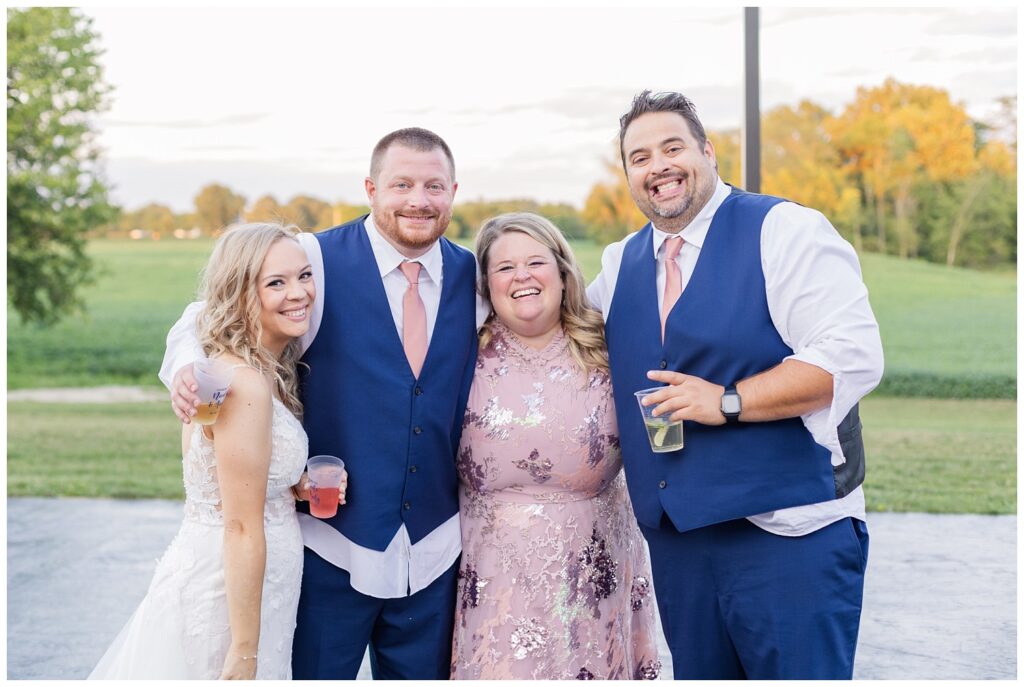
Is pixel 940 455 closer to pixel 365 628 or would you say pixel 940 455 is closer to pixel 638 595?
pixel 638 595

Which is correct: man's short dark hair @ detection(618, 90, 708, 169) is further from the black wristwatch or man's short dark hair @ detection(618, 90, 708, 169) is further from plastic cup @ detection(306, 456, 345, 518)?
plastic cup @ detection(306, 456, 345, 518)

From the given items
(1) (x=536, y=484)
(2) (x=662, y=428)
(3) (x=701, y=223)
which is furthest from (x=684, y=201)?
(1) (x=536, y=484)

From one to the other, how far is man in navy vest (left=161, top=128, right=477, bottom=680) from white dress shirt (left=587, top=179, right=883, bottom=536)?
0.73m

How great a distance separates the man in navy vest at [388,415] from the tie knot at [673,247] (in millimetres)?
508

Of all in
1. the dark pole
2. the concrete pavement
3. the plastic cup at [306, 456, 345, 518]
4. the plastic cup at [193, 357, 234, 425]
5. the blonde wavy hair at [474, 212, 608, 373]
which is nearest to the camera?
the plastic cup at [193, 357, 234, 425]

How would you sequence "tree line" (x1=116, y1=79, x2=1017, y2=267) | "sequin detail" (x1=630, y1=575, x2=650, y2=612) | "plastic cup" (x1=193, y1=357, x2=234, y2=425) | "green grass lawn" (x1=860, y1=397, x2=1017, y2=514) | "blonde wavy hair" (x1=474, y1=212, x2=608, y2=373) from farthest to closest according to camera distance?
"tree line" (x1=116, y1=79, x2=1017, y2=267)
"green grass lawn" (x1=860, y1=397, x2=1017, y2=514)
"sequin detail" (x1=630, y1=575, x2=650, y2=612)
"blonde wavy hair" (x1=474, y1=212, x2=608, y2=373)
"plastic cup" (x1=193, y1=357, x2=234, y2=425)

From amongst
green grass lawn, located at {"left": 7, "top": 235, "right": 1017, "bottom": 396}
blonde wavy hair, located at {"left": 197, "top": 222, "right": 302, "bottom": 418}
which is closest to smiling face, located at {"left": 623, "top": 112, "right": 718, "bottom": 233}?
blonde wavy hair, located at {"left": 197, "top": 222, "right": 302, "bottom": 418}

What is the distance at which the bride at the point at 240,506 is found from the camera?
2070 mm

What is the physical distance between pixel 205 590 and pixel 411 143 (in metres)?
1.07

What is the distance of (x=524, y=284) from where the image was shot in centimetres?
244

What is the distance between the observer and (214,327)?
2156 millimetres

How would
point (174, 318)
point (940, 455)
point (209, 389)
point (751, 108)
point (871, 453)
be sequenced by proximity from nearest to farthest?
point (209, 389) → point (751, 108) → point (940, 455) → point (871, 453) → point (174, 318)

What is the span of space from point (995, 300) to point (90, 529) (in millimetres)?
8078

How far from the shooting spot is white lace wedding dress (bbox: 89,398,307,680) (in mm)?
2102
